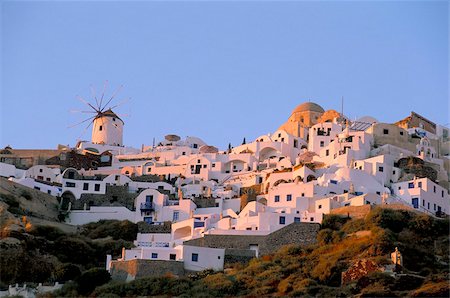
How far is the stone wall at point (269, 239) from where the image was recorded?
48.1m

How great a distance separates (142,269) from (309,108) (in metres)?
36.1

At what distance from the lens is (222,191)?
61.6 metres

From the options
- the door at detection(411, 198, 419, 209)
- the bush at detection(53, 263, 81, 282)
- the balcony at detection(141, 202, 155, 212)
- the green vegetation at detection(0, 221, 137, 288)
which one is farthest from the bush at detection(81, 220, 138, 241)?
the door at detection(411, 198, 419, 209)

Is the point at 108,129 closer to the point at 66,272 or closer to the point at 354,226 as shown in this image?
the point at 66,272

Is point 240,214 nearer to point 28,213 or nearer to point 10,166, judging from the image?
point 28,213

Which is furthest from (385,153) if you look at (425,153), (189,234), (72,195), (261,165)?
(72,195)

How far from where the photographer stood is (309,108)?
257ft

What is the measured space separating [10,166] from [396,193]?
25771mm

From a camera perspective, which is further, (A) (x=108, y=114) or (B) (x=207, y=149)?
(A) (x=108, y=114)

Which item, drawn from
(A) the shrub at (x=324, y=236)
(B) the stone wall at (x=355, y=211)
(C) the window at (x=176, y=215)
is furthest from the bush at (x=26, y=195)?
(A) the shrub at (x=324, y=236)

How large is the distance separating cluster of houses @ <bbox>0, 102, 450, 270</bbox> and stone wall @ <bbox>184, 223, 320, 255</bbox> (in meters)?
0.45

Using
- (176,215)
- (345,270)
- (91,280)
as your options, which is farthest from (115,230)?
(345,270)

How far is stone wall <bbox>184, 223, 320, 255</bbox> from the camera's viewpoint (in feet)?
158

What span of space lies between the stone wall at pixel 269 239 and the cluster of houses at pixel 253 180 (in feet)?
1.47
